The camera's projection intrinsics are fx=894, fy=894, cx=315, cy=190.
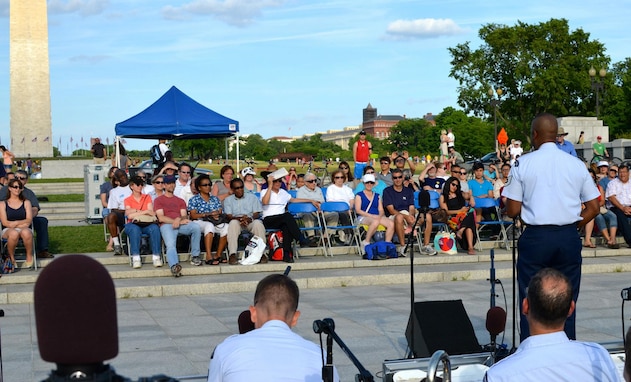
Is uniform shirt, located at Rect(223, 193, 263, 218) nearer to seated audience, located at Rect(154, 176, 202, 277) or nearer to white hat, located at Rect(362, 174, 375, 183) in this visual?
seated audience, located at Rect(154, 176, 202, 277)

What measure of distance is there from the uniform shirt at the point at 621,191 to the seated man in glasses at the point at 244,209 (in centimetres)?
678

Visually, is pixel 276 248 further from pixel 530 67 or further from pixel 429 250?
pixel 530 67

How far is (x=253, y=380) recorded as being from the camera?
3781 millimetres

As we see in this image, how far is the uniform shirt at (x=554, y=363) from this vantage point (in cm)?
371

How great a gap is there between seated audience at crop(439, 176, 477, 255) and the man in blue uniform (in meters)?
9.52

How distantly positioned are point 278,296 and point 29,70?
158ft

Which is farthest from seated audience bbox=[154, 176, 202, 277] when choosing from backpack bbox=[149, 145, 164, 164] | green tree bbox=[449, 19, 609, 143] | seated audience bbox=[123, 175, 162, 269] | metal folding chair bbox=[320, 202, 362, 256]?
green tree bbox=[449, 19, 609, 143]

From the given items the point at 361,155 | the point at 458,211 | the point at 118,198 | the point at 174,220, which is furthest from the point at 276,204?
the point at 361,155

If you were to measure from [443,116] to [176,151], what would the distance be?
40.4 meters

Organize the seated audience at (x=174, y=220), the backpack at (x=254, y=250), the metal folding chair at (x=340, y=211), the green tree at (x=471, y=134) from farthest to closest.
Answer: the green tree at (x=471, y=134) → the metal folding chair at (x=340, y=211) → the backpack at (x=254, y=250) → the seated audience at (x=174, y=220)

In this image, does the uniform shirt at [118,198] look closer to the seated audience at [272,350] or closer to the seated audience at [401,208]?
the seated audience at [401,208]

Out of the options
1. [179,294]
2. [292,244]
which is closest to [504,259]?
[292,244]

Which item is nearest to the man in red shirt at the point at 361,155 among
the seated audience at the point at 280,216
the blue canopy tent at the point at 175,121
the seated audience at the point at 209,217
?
the blue canopy tent at the point at 175,121

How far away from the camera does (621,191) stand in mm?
16828
